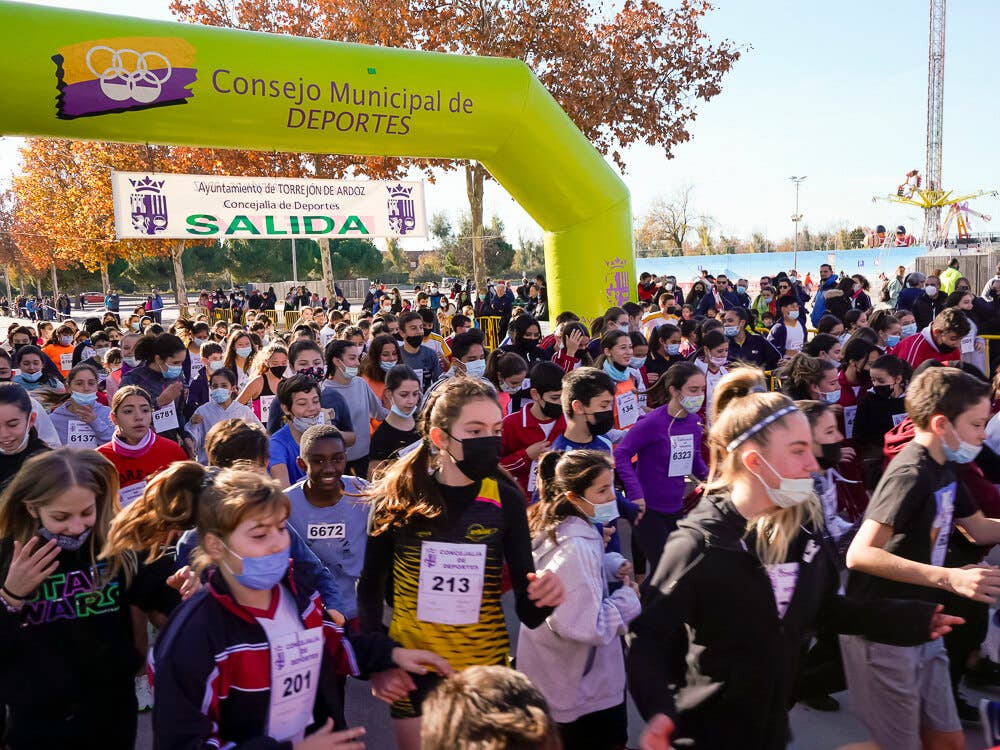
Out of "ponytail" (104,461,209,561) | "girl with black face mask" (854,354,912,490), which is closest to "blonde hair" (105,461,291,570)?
"ponytail" (104,461,209,561)

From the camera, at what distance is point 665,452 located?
4863 mm

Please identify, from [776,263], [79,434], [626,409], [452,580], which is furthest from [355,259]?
[452,580]

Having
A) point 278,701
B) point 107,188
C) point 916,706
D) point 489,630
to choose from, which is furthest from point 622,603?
point 107,188

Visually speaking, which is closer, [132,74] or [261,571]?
[261,571]

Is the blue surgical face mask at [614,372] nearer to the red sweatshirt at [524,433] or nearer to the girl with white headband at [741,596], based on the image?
the red sweatshirt at [524,433]

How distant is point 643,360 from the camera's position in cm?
808

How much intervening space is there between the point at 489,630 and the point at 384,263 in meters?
73.4

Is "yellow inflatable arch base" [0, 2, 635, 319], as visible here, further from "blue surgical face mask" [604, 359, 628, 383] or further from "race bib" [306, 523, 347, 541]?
"race bib" [306, 523, 347, 541]

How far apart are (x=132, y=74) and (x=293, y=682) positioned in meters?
8.03

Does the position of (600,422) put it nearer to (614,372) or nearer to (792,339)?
(614,372)

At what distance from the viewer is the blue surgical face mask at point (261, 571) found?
6.81ft

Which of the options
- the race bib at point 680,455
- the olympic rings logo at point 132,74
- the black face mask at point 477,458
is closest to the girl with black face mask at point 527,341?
the race bib at point 680,455

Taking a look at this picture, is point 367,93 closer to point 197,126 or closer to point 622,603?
point 197,126

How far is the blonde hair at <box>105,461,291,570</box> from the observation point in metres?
2.15
